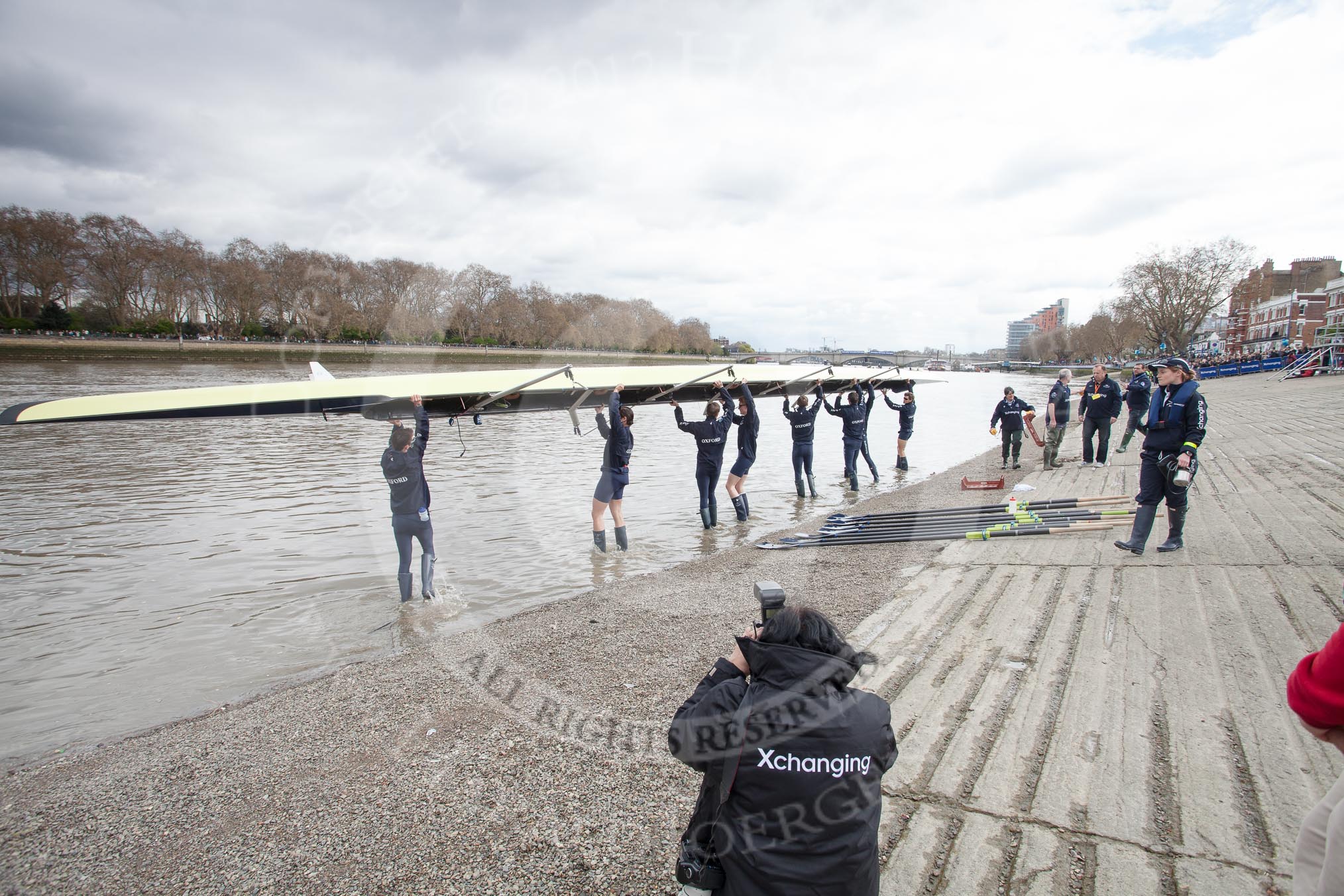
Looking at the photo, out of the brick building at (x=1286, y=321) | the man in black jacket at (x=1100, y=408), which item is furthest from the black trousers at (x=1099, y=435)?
the brick building at (x=1286, y=321)

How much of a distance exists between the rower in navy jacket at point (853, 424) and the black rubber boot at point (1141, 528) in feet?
23.5

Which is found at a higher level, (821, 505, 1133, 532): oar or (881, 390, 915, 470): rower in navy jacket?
(881, 390, 915, 470): rower in navy jacket

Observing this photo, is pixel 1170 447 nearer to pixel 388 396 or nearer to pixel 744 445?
pixel 744 445

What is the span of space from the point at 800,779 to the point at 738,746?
195 millimetres

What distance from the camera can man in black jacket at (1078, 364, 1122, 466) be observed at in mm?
12859

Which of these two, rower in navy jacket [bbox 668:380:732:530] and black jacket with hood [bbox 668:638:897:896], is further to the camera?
rower in navy jacket [bbox 668:380:732:530]

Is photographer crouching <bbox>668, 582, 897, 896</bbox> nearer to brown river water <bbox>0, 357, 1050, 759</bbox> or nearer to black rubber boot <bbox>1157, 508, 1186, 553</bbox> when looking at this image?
brown river water <bbox>0, 357, 1050, 759</bbox>

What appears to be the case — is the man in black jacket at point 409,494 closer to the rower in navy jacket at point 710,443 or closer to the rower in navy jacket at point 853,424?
the rower in navy jacket at point 710,443

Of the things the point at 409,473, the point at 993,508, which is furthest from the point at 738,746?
the point at 993,508

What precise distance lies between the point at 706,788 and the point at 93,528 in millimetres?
14060

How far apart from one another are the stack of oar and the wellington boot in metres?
4.47

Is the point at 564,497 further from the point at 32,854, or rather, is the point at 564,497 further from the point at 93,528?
the point at 32,854

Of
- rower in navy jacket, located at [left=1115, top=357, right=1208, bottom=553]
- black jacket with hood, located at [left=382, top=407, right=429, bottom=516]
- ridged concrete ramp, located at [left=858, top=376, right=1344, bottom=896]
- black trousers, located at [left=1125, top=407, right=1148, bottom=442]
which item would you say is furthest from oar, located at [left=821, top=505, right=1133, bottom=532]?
black trousers, located at [left=1125, top=407, right=1148, bottom=442]

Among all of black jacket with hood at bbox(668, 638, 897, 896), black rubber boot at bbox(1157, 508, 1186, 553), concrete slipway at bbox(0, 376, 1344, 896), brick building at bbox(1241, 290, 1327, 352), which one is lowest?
concrete slipway at bbox(0, 376, 1344, 896)
